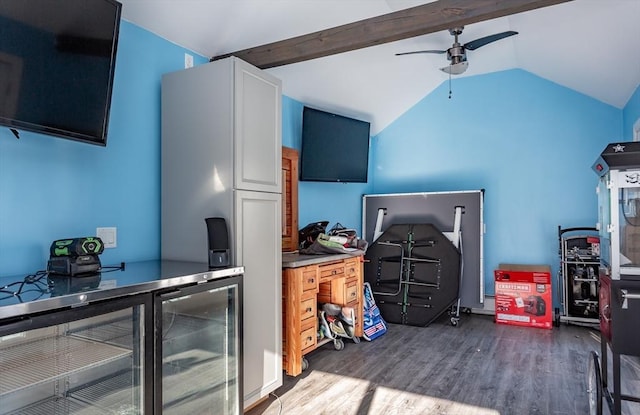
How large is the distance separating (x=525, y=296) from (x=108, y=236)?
14.2 ft

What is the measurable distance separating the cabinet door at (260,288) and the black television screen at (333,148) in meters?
1.52

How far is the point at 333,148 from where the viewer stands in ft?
15.0

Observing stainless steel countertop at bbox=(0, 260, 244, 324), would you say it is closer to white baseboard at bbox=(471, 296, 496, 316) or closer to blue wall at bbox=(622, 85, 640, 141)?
white baseboard at bbox=(471, 296, 496, 316)

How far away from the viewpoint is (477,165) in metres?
5.34

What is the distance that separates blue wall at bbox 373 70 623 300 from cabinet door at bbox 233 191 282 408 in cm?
339

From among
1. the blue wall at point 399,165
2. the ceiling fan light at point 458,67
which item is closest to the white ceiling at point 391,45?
the blue wall at point 399,165

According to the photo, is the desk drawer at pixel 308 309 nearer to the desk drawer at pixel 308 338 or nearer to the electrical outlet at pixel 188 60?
the desk drawer at pixel 308 338

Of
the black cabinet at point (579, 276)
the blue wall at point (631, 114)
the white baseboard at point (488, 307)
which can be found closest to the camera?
the blue wall at point (631, 114)

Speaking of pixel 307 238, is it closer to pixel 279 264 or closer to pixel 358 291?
pixel 358 291

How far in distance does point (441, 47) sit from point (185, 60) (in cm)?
284

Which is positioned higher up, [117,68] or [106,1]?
[106,1]

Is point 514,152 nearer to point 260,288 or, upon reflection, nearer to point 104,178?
point 260,288

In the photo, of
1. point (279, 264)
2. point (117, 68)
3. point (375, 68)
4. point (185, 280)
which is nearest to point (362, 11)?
point (375, 68)

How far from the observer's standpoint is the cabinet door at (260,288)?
253 cm
